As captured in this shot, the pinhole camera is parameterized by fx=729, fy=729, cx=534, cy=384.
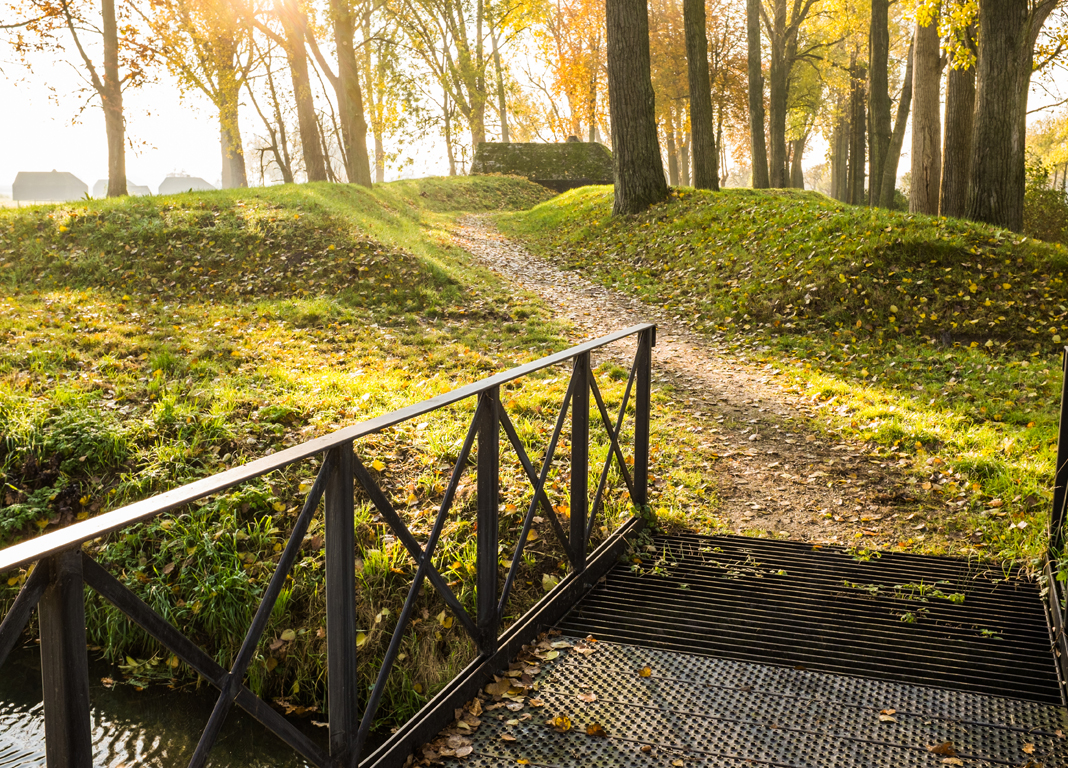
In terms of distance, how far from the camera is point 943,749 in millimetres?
2621

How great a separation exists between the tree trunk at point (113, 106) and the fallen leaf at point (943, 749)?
62.1ft

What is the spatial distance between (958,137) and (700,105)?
18.5 feet

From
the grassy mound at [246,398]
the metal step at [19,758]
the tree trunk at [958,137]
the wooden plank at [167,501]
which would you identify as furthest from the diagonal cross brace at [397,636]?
the tree trunk at [958,137]

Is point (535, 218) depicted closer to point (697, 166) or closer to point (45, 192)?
point (697, 166)

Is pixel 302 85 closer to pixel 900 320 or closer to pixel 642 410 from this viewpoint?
pixel 900 320

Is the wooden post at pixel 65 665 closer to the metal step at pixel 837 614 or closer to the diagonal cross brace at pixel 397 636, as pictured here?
the diagonal cross brace at pixel 397 636

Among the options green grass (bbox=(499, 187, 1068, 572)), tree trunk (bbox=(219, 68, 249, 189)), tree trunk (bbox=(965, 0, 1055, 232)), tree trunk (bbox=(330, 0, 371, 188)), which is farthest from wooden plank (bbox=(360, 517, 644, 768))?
tree trunk (bbox=(219, 68, 249, 189))

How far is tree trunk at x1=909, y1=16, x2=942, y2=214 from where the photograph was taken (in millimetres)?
13273

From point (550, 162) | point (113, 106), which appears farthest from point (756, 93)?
point (113, 106)

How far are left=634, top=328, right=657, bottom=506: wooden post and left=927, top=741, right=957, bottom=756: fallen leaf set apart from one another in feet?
7.88

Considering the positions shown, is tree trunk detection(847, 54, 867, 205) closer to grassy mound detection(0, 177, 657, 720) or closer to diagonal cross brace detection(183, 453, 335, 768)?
grassy mound detection(0, 177, 657, 720)

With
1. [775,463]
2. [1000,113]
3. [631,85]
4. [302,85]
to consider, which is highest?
[302,85]

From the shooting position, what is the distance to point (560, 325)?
961 cm

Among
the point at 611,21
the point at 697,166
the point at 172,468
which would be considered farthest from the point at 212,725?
the point at 697,166
